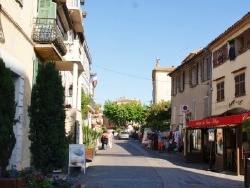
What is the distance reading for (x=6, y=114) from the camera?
9438 millimetres

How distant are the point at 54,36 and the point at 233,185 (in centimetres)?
905

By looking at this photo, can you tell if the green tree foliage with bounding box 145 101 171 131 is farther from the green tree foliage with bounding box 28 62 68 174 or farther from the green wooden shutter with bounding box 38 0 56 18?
the green tree foliage with bounding box 28 62 68 174

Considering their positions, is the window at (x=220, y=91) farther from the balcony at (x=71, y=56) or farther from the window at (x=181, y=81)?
the window at (x=181, y=81)

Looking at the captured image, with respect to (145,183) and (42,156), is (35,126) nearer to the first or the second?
(42,156)

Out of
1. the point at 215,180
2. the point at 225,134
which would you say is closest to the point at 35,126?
the point at 215,180

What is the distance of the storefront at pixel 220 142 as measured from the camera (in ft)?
64.1

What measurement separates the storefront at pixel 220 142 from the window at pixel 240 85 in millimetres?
2383

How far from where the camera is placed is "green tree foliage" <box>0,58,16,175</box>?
30.5 feet

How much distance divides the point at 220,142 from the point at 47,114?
41.1 ft

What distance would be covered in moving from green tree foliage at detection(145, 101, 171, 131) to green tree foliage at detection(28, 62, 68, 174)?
33686mm

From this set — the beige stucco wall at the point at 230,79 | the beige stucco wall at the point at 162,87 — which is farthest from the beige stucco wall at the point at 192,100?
the beige stucco wall at the point at 162,87

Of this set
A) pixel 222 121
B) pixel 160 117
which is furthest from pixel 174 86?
pixel 222 121

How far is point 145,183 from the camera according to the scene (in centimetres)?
1513

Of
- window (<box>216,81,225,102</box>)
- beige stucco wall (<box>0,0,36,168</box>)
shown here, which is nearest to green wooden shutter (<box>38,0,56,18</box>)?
beige stucco wall (<box>0,0,36,168</box>)
